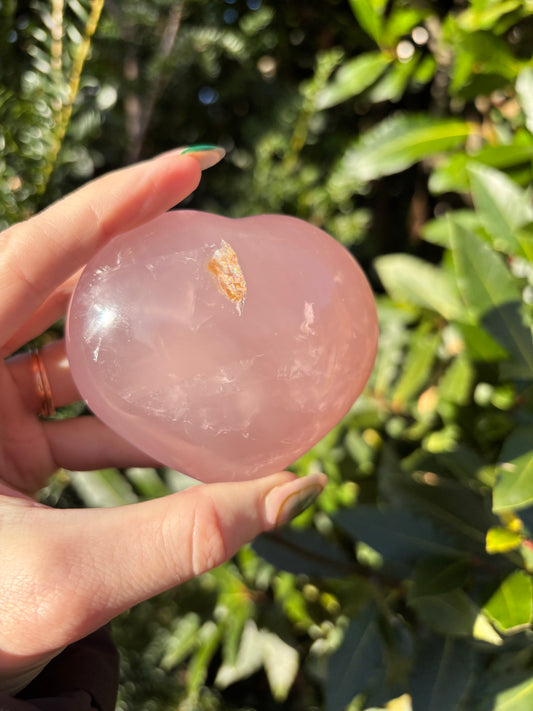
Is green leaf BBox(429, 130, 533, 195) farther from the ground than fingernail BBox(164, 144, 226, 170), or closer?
closer

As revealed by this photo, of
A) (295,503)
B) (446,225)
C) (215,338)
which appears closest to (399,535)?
(295,503)

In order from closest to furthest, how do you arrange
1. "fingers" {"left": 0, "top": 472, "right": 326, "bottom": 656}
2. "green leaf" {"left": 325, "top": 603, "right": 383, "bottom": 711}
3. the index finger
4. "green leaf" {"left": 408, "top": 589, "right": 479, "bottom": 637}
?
"fingers" {"left": 0, "top": 472, "right": 326, "bottom": 656}, the index finger, "green leaf" {"left": 408, "top": 589, "right": 479, "bottom": 637}, "green leaf" {"left": 325, "top": 603, "right": 383, "bottom": 711}

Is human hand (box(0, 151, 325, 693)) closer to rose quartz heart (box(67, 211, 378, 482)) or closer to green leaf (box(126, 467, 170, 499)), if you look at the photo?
rose quartz heart (box(67, 211, 378, 482))

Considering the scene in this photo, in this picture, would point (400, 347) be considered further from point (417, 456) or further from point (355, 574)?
point (355, 574)

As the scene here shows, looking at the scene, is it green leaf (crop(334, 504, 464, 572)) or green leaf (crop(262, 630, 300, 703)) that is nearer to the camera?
green leaf (crop(334, 504, 464, 572))

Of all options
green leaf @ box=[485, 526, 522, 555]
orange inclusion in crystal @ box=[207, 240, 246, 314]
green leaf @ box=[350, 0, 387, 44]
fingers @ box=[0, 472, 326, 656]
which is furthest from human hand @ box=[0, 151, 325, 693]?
green leaf @ box=[350, 0, 387, 44]

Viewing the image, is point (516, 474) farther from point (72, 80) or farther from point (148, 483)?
point (72, 80)

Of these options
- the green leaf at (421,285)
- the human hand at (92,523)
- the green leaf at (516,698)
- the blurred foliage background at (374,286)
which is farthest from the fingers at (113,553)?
the green leaf at (421,285)

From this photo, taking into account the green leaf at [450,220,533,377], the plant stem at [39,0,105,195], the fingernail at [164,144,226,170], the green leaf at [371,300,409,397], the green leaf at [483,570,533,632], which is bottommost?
the green leaf at [371,300,409,397]
